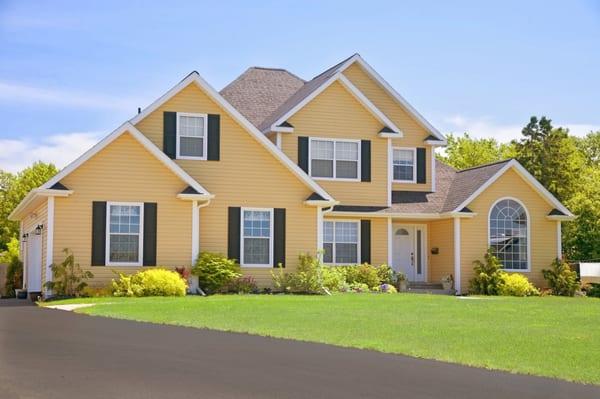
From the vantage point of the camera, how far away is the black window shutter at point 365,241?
30.2m

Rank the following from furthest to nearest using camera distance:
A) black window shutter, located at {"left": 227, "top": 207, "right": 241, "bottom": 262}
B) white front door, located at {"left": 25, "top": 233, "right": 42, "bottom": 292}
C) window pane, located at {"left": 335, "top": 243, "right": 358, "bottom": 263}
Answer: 1. window pane, located at {"left": 335, "top": 243, "right": 358, "bottom": 263}
2. black window shutter, located at {"left": 227, "top": 207, "right": 241, "bottom": 262}
3. white front door, located at {"left": 25, "top": 233, "right": 42, "bottom": 292}

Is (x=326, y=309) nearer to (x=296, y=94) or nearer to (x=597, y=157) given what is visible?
(x=296, y=94)

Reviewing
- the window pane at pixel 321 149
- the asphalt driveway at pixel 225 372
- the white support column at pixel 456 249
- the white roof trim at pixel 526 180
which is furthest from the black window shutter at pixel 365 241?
the asphalt driveway at pixel 225 372

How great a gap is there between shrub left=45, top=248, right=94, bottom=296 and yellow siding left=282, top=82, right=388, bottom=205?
29.1ft

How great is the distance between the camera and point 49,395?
8469 mm

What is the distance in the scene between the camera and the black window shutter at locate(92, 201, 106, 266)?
24406mm

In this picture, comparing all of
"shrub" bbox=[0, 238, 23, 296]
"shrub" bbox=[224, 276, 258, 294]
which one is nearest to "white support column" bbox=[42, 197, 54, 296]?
"shrub" bbox=[224, 276, 258, 294]

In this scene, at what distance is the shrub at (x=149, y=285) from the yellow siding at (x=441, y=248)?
1062 cm

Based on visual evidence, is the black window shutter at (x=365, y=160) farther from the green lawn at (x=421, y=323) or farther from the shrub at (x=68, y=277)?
the shrub at (x=68, y=277)

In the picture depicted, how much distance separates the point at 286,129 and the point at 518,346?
17369 millimetres

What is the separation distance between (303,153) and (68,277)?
32.2 feet

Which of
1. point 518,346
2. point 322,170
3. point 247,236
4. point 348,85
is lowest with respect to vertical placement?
point 518,346

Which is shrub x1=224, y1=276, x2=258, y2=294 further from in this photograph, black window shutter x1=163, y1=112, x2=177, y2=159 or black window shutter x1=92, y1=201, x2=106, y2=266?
black window shutter x1=163, y1=112, x2=177, y2=159

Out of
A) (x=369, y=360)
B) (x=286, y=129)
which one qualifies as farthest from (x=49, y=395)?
(x=286, y=129)
